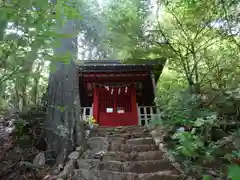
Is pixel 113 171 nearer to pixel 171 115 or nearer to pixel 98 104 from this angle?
pixel 171 115

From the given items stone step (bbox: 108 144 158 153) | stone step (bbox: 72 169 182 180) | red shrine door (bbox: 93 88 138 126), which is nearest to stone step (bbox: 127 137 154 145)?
stone step (bbox: 108 144 158 153)

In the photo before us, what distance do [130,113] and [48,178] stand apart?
587 cm

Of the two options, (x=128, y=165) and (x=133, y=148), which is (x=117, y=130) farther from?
(x=128, y=165)

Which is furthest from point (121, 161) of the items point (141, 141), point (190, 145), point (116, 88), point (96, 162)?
point (116, 88)

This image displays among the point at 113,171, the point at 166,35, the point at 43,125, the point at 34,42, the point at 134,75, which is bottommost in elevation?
the point at 113,171

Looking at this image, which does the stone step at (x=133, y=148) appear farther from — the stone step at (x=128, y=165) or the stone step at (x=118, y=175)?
the stone step at (x=118, y=175)

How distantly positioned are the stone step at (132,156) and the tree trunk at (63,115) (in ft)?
1.88

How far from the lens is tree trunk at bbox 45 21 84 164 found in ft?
12.2

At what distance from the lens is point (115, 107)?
350 inches

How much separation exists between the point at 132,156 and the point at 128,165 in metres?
0.41

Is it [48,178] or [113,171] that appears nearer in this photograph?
[48,178]

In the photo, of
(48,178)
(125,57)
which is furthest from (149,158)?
(125,57)

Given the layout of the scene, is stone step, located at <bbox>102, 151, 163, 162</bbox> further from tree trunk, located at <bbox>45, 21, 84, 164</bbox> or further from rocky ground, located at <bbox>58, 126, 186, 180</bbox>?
tree trunk, located at <bbox>45, 21, 84, 164</bbox>

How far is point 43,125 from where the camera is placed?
403cm
